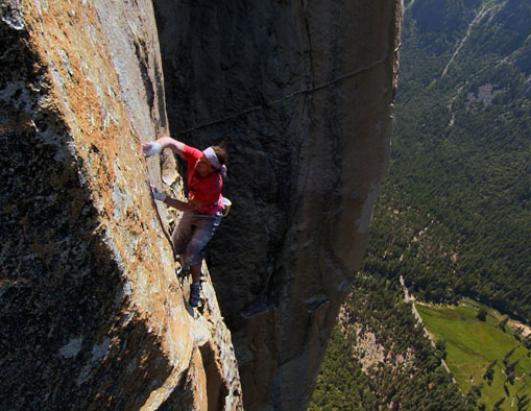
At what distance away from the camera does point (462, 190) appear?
11519 centimetres

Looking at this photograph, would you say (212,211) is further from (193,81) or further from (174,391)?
(193,81)

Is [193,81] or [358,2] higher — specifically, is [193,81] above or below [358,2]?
below

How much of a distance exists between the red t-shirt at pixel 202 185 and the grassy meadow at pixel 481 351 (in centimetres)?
6881

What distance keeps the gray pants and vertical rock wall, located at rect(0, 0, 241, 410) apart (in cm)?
127

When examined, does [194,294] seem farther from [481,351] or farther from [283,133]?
[481,351]

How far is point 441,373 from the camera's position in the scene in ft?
201

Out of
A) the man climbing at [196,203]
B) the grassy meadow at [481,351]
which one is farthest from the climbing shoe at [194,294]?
the grassy meadow at [481,351]

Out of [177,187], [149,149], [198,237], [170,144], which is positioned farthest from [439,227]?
[149,149]

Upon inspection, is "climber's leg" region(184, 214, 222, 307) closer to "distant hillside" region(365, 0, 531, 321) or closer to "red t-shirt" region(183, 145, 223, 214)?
"red t-shirt" region(183, 145, 223, 214)

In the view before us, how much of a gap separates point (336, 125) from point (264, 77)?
1.74 metres

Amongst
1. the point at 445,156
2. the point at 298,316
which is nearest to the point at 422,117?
the point at 445,156

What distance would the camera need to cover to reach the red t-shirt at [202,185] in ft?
19.1

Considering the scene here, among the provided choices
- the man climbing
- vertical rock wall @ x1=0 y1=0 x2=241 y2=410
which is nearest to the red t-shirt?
the man climbing

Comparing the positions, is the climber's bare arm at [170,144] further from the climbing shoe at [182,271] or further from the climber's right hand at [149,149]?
the climbing shoe at [182,271]
